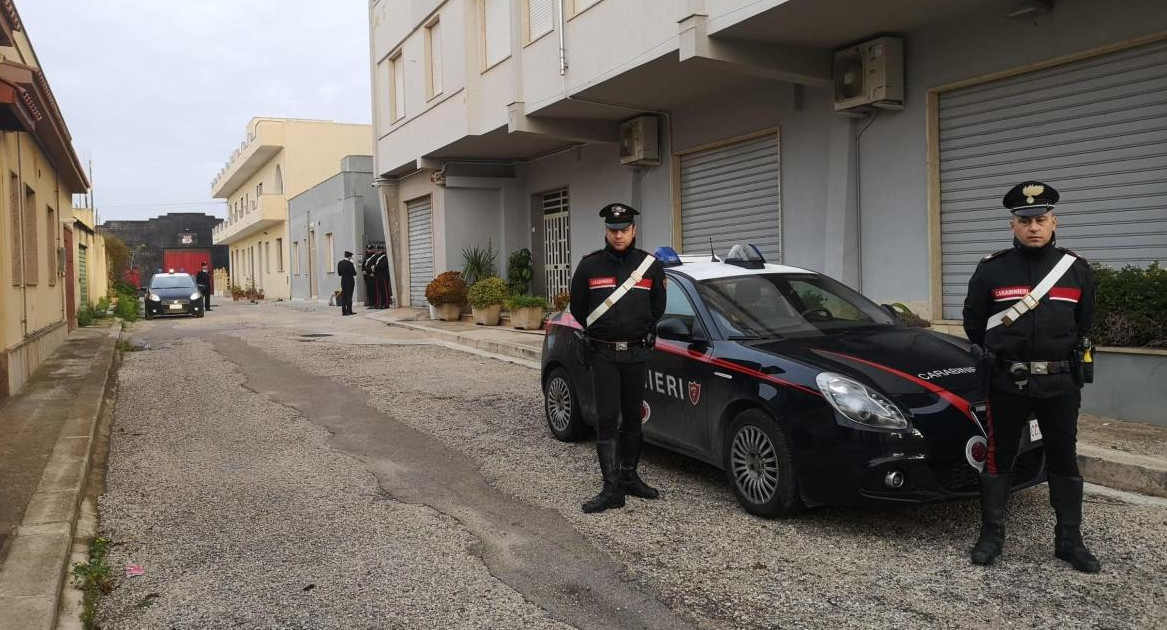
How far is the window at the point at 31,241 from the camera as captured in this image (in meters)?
12.2

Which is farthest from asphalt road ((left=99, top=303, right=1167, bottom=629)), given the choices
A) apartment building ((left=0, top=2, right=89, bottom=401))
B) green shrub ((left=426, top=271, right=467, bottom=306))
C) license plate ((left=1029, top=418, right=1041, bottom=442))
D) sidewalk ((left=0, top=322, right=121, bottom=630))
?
green shrub ((left=426, top=271, right=467, bottom=306))

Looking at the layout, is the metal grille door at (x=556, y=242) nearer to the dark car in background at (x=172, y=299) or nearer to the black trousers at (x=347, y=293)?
the black trousers at (x=347, y=293)

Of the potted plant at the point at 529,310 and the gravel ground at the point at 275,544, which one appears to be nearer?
the gravel ground at the point at 275,544

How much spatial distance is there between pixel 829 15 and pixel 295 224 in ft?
109

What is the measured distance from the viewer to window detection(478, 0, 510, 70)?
16594mm

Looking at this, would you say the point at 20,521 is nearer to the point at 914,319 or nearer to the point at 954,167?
the point at 914,319

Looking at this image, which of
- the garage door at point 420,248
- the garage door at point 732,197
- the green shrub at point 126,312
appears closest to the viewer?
the garage door at point 732,197

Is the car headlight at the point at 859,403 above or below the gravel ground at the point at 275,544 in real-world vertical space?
above

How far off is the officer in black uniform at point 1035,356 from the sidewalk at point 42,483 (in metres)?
4.32

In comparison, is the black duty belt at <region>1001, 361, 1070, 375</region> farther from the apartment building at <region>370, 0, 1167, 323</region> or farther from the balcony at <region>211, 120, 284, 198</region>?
the balcony at <region>211, 120, 284, 198</region>

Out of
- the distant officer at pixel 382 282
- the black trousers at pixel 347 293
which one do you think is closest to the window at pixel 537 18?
the black trousers at pixel 347 293

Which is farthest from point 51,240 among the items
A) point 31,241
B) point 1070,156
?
point 1070,156

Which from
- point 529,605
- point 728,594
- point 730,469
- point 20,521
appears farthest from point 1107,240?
point 20,521

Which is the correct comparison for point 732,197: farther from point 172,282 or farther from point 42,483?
point 172,282
